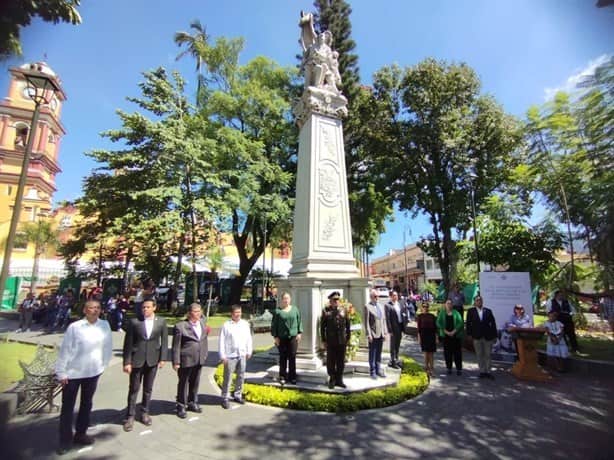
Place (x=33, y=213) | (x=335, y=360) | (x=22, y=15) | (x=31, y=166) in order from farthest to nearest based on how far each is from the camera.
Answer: (x=33, y=213) < (x=31, y=166) < (x=335, y=360) < (x=22, y=15)

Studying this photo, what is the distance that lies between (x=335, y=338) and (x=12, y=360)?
27.5 ft

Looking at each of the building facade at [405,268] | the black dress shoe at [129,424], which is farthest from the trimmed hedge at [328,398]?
the building facade at [405,268]

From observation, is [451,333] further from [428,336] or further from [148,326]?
[148,326]

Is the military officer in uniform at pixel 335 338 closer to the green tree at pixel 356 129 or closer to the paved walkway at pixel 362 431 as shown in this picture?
the paved walkway at pixel 362 431

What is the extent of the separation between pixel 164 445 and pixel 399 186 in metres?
19.1

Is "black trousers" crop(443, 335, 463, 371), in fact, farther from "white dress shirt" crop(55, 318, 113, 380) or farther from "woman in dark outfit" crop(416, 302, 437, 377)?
"white dress shirt" crop(55, 318, 113, 380)

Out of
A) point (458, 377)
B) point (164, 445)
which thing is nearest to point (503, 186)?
point (458, 377)

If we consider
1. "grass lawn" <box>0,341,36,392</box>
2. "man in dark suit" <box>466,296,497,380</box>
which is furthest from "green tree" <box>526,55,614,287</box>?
"grass lawn" <box>0,341,36,392</box>

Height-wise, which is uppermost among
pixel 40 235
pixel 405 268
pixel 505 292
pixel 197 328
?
pixel 405 268

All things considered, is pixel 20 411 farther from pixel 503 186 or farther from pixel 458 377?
pixel 503 186

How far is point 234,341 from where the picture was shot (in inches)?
208

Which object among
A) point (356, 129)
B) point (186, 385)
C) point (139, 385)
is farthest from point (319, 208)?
point (356, 129)

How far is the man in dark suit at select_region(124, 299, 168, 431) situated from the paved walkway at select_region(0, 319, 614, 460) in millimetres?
321

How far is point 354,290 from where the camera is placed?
7285 mm
